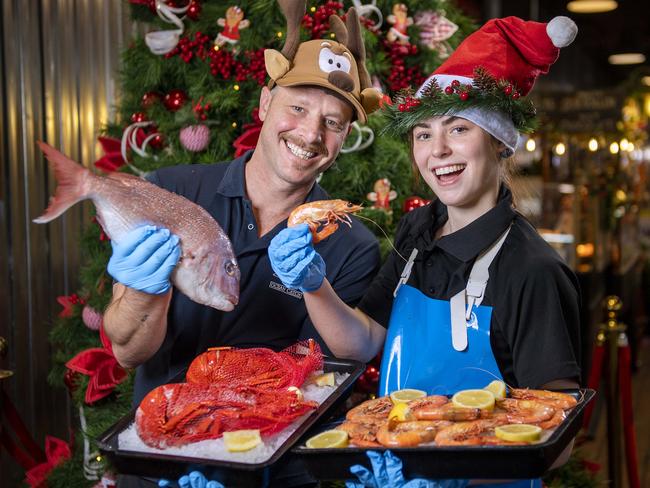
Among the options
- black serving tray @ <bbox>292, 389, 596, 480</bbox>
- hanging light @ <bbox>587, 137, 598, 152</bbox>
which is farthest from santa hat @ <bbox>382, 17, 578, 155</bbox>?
hanging light @ <bbox>587, 137, 598, 152</bbox>

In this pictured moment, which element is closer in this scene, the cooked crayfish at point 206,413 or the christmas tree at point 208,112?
the cooked crayfish at point 206,413

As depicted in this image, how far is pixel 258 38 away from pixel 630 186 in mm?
6865

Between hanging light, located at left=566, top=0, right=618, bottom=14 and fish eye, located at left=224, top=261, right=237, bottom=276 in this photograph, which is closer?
fish eye, located at left=224, top=261, right=237, bottom=276

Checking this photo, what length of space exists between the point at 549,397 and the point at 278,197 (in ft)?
2.96

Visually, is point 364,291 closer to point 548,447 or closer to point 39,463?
point 548,447

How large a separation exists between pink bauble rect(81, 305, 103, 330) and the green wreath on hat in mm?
1375

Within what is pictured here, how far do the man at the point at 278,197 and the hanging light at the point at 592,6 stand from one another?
561cm

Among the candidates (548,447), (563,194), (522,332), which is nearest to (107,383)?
(522,332)

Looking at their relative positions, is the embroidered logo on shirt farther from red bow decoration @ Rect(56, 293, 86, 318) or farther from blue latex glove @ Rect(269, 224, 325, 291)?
red bow decoration @ Rect(56, 293, 86, 318)

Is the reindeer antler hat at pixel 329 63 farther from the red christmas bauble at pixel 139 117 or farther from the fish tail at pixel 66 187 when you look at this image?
the red christmas bauble at pixel 139 117

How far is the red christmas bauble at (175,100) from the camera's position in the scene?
2.84 meters

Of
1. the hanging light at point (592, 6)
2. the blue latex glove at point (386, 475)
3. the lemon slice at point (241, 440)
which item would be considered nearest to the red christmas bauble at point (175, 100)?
the lemon slice at point (241, 440)

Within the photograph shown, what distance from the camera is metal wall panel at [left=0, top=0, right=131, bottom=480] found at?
10.9 feet

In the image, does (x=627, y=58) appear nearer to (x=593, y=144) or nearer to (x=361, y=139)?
(x=593, y=144)
